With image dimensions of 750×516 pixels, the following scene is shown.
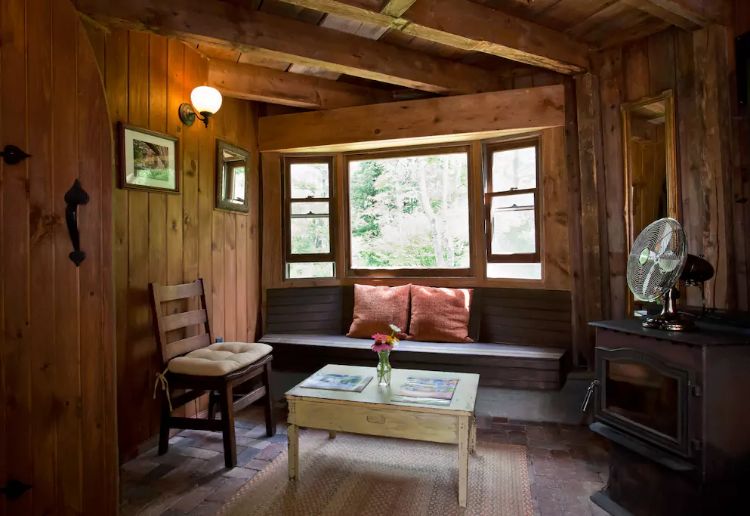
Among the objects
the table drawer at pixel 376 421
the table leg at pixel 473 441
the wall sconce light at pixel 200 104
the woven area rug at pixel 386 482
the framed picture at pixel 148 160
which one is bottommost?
the woven area rug at pixel 386 482

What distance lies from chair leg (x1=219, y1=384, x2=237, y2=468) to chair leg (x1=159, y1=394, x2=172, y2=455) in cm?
36

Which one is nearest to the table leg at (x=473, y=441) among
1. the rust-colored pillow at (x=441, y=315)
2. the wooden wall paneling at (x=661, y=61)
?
the rust-colored pillow at (x=441, y=315)

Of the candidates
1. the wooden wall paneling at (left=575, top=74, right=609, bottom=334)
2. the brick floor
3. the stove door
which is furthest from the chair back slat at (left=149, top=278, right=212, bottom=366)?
the wooden wall paneling at (left=575, top=74, right=609, bottom=334)

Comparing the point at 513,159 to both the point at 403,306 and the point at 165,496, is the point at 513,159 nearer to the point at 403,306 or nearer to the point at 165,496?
the point at 403,306

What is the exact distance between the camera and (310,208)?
3928 mm

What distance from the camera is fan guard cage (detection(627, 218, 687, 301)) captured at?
1812 millimetres

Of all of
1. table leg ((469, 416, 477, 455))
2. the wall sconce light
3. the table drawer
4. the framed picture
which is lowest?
table leg ((469, 416, 477, 455))

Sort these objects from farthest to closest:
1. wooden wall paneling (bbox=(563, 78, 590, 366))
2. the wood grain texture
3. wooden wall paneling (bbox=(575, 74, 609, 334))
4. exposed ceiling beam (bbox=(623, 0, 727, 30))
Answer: wooden wall paneling (bbox=(563, 78, 590, 366)) < wooden wall paneling (bbox=(575, 74, 609, 334)) < the wood grain texture < exposed ceiling beam (bbox=(623, 0, 727, 30))

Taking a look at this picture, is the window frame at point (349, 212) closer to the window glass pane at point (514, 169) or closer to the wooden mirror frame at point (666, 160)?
the window glass pane at point (514, 169)

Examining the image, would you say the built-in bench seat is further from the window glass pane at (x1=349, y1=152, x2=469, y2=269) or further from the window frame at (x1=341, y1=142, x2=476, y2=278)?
the window glass pane at (x1=349, y1=152, x2=469, y2=269)

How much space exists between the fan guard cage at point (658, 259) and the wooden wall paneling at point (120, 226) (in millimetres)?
2753

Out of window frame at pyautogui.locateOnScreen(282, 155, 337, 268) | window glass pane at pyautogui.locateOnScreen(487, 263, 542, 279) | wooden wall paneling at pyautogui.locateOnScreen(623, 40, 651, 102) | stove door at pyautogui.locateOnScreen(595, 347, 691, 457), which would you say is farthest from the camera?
window frame at pyautogui.locateOnScreen(282, 155, 337, 268)

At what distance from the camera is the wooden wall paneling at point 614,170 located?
2.91 metres

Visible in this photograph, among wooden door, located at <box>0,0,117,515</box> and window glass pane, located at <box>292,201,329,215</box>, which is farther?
window glass pane, located at <box>292,201,329,215</box>
